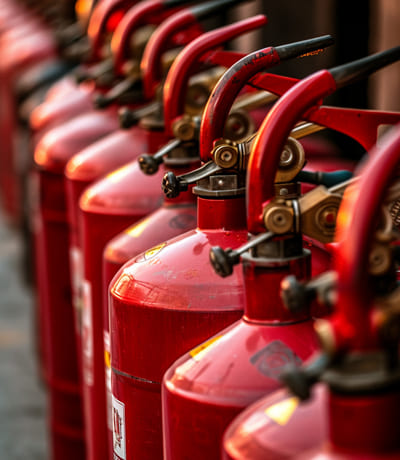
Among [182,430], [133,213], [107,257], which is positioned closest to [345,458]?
[182,430]

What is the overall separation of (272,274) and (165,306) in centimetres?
18

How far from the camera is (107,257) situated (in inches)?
56.2

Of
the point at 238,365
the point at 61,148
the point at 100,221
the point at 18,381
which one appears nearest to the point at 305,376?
the point at 238,365

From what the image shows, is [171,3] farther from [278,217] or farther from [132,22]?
[278,217]

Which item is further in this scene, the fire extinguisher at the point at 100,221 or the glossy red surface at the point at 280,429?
the fire extinguisher at the point at 100,221

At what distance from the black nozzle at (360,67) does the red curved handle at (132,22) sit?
2.79 ft

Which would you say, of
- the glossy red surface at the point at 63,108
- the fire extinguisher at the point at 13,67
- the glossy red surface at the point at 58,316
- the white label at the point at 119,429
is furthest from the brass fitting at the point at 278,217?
the fire extinguisher at the point at 13,67

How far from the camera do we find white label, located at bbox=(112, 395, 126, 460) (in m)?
1.21

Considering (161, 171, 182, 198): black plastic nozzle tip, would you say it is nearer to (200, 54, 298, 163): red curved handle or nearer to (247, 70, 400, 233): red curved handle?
(200, 54, 298, 163): red curved handle

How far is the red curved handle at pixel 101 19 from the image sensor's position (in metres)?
2.19

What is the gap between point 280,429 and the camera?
0.80 metres

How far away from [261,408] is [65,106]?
5.90 feet

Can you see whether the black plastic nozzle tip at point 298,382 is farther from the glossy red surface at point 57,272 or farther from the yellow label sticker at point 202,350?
the glossy red surface at point 57,272

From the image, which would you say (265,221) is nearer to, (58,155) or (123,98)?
(123,98)
